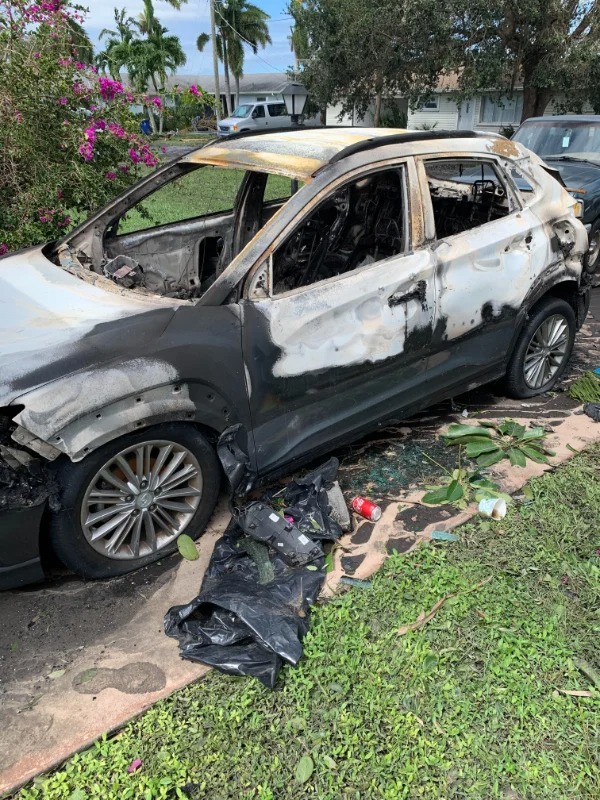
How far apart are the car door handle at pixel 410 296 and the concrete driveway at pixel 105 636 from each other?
3.37 feet

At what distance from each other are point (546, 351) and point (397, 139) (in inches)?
78.3

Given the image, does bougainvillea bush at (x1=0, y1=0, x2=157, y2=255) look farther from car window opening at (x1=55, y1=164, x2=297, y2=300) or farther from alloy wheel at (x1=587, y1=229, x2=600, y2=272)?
alloy wheel at (x1=587, y1=229, x2=600, y2=272)

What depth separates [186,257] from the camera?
4363 millimetres

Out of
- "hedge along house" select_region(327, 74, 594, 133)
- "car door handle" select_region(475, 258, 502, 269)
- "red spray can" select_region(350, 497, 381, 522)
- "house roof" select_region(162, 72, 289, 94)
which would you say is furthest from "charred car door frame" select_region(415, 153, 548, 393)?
"house roof" select_region(162, 72, 289, 94)

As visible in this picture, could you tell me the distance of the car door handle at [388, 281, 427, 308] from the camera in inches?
129

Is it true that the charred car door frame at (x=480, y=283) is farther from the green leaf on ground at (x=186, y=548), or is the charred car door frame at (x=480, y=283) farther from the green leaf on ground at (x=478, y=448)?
the green leaf on ground at (x=186, y=548)

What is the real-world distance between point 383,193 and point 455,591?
8.17ft

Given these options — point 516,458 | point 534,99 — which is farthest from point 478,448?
point 534,99

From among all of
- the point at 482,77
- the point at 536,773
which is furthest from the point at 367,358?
the point at 482,77

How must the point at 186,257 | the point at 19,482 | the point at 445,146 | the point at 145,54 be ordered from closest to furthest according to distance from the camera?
the point at 19,482 → the point at 445,146 → the point at 186,257 → the point at 145,54

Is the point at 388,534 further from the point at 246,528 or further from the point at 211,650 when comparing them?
the point at 211,650

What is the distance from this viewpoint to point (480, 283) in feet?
12.2

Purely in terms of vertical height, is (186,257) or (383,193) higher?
(383,193)

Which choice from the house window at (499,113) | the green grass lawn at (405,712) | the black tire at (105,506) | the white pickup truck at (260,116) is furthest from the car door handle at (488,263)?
the house window at (499,113)
